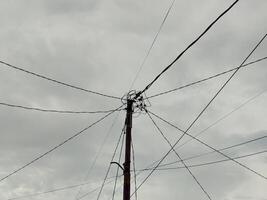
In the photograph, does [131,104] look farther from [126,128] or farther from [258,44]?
[258,44]

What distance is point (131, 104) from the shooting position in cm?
1939

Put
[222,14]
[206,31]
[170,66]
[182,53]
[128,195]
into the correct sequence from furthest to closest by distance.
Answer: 1. [128,195]
2. [170,66]
3. [182,53]
4. [206,31]
5. [222,14]

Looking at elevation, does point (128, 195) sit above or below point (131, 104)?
below

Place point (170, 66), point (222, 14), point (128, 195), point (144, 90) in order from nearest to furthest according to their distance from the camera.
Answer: point (222, 14), point (170, 66), point (128, 195), point (144, 90)

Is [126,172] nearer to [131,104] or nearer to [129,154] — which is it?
[129,154]

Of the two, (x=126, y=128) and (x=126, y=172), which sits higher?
(x=126, y=128)

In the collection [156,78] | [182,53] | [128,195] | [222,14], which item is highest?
[156,78]

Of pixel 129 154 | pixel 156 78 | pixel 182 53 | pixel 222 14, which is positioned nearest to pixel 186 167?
pixel 129 154

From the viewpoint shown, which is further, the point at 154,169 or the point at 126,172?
the point at 154,169

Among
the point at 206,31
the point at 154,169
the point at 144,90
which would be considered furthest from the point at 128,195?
the point at 206,31

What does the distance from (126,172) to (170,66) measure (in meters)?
4.79

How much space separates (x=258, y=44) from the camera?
13070mm

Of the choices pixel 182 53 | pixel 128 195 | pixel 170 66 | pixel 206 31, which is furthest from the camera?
pixel 128 195

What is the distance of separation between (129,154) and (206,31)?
7248mm
